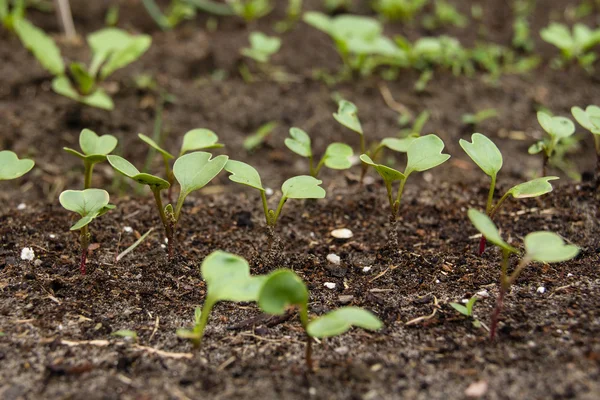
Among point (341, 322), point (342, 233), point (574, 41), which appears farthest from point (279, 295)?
point (574, 41)

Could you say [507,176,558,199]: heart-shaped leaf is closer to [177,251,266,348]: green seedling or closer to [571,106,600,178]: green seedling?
[571,106,600,178]: green seedling

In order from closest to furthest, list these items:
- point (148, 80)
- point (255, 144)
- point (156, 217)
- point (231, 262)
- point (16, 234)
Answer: point (231, 262) < point (16, 234) < point (156, 217) < point (255, 144) < point (148, 80)

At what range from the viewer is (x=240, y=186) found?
224 cm

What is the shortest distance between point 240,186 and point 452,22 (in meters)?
1.75

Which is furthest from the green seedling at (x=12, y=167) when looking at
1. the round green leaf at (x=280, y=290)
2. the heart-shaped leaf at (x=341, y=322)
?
the heart-shaped leaf at (x=341, y=322)

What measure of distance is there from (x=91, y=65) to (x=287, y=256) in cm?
151

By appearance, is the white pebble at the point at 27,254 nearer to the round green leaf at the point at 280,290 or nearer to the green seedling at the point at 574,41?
the round green leaf at the point at 280,290

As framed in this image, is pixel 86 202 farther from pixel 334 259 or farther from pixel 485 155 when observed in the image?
pixel 485 155

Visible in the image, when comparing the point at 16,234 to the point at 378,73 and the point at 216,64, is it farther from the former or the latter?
the point at 378,73

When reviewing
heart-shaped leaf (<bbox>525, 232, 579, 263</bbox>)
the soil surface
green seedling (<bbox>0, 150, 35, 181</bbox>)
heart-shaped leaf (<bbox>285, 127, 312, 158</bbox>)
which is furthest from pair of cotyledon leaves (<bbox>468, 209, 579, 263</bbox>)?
green seedling (<bbox>0, 150, 35, 181</bbox>)

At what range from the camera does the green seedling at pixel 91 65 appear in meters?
2.31

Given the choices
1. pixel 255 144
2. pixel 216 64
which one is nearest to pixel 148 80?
pixel 216 64

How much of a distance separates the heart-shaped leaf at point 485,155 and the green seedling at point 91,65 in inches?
56.3

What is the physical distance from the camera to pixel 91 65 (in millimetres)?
2617
